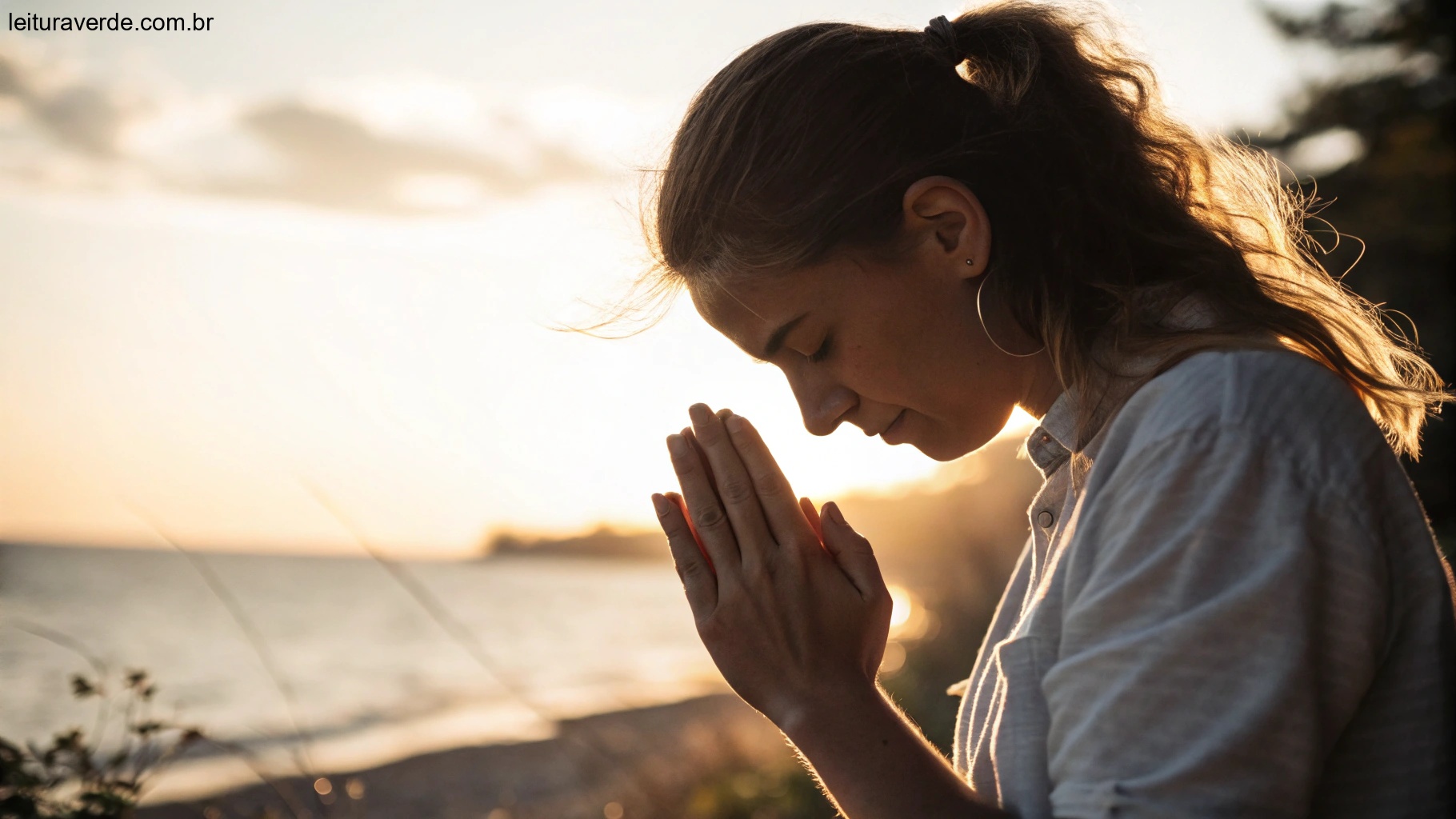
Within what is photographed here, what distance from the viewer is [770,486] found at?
5.01 ft

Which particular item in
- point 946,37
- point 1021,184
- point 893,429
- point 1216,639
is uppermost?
point 946,37

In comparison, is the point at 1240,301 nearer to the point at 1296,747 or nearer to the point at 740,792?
the point at 1296,747

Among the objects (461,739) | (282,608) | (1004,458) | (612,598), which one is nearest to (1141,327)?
(1004,458)

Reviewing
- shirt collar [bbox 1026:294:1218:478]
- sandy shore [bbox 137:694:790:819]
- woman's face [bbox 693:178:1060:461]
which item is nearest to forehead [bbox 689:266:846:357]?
woman's face [bbox 693:178:1060:461]

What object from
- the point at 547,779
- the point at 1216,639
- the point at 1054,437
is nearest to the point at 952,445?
the point at 1054,437

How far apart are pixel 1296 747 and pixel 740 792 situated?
17.2ft

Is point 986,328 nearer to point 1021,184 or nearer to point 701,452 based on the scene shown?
point 1021,184

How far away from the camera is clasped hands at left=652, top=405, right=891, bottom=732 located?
1.40 meters

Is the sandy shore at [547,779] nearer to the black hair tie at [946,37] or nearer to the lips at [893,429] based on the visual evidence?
the lips at [893,429]

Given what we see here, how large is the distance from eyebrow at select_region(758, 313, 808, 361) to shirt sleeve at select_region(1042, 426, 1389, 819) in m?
0.63

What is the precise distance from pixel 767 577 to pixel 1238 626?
2.12ft

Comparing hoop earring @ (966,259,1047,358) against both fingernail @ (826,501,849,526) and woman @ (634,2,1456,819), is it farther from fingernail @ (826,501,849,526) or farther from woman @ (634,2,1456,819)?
fingernail @ (826,501,849,526)

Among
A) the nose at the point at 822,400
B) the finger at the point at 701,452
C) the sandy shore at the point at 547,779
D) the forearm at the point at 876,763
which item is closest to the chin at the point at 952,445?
the nose at the point at 822,400

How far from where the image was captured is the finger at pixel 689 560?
152 cm
